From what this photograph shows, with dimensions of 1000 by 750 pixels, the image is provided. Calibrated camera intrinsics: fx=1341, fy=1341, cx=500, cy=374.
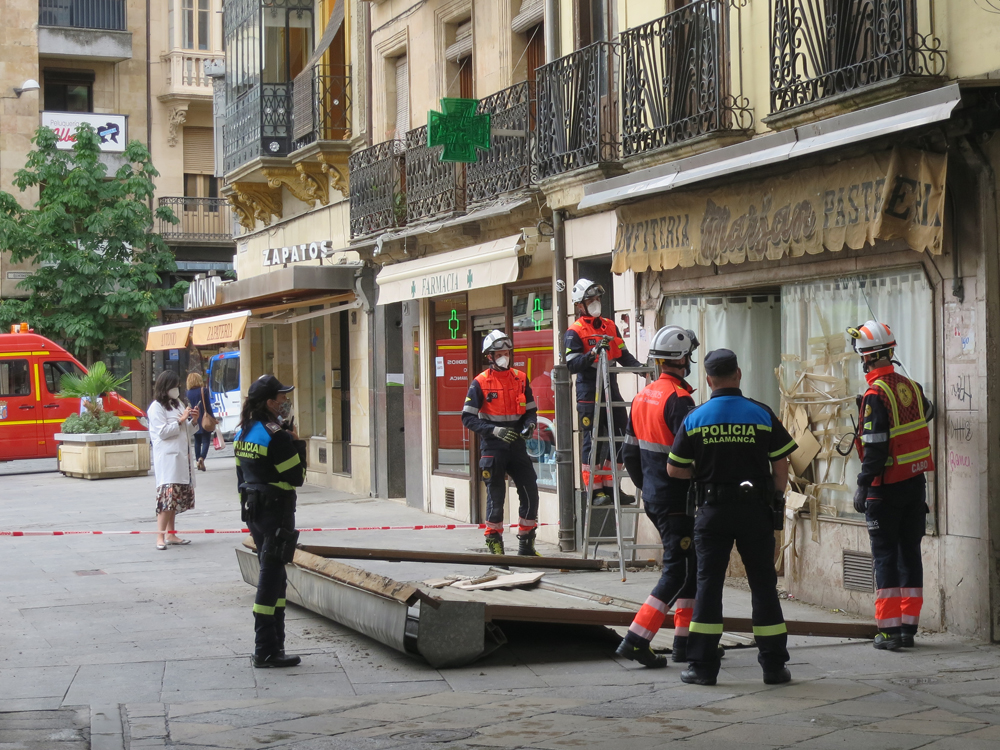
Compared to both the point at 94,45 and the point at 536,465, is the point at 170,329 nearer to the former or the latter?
the point at 536,465

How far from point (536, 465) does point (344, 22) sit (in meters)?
8.92

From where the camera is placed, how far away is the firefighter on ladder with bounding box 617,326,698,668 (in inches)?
289

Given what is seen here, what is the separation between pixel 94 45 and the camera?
38.6 meters

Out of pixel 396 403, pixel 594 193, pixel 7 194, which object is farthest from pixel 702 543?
pixel 7 194

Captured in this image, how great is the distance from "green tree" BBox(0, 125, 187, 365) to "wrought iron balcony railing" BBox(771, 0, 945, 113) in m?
27.7

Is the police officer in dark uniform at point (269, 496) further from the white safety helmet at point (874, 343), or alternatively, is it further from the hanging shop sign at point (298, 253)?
the hanging shop sign at point (298, 253)

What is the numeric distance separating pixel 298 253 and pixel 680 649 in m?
14.8

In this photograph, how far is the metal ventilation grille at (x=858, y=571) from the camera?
8.93m

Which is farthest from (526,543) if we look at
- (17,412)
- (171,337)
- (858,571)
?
(17,412)

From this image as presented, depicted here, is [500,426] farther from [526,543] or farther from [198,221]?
[198,221]

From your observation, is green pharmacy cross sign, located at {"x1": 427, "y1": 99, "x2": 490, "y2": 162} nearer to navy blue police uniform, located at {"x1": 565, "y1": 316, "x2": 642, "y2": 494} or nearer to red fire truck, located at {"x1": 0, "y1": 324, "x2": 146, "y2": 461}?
navy blue police uniform, located at {"x1": 565, "y1": 316, "x2": 642, "y2": 494}

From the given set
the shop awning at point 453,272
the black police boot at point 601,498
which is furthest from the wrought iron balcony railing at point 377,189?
the black police boot at point 601,498

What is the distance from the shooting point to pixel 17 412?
26219 mm

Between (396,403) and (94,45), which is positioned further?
(94,45)
